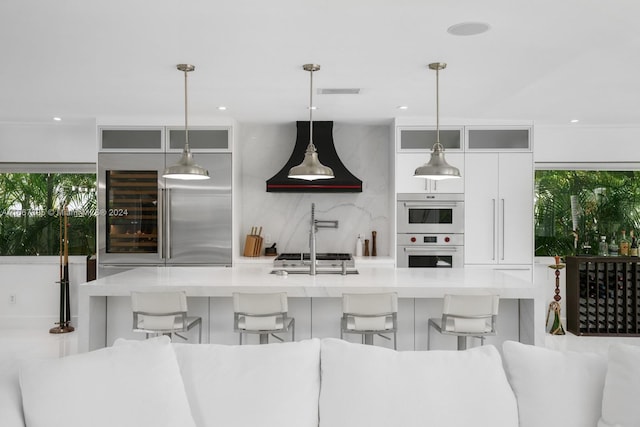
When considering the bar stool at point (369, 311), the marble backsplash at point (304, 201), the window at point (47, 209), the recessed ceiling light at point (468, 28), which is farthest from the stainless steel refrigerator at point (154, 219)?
the recessed ceiling light at point (468, 28)

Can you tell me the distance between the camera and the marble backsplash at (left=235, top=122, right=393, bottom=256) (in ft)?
19.6

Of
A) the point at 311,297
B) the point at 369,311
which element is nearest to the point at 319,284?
the point at 311,297

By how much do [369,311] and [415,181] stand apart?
8.23ft

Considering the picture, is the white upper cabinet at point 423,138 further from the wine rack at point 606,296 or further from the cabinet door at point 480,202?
the wine rack at point 606,296

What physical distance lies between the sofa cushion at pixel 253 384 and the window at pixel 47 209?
15.9ft

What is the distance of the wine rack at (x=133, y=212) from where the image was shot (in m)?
5.36

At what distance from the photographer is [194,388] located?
1825 millimetres

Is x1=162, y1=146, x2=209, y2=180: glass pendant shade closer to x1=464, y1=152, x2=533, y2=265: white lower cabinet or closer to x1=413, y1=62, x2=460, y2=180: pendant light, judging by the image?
x1=413, y1=62, x2=460, y2=180: pendant light

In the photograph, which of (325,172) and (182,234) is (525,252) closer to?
(325,172)

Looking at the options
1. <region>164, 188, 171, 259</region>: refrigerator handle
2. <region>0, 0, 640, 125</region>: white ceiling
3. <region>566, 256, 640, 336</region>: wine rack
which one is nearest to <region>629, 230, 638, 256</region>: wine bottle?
<region>566, 256, 640, 336</region>: wine rack

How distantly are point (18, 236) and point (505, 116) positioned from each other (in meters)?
6.12

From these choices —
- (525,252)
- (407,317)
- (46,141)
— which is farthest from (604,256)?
(46,141)

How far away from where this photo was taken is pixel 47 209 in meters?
6.15

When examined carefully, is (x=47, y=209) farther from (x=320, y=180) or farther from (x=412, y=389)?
(x=412, y=389)
